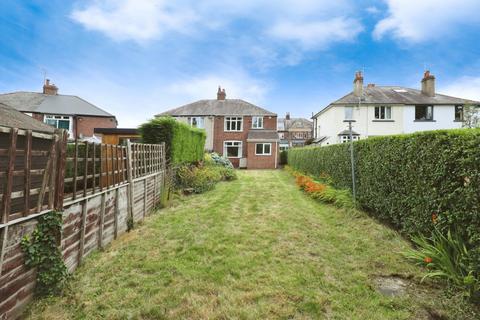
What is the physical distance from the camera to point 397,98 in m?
23.6

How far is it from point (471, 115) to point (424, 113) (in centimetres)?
356

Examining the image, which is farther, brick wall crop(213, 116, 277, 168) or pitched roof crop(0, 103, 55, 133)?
brick wall crop(213, 116, 277, 168)

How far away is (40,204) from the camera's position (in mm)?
2721

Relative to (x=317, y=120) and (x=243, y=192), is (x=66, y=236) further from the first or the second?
(x=317, y=120)

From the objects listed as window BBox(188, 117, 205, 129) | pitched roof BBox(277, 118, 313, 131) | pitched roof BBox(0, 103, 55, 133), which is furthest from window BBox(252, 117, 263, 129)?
pitched roof BBox(277, 118, 313, 131)

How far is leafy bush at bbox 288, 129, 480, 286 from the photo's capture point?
10.1ft

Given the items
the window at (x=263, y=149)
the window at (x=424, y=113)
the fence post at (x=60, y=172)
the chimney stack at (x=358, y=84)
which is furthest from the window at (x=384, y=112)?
the fence post at (x=60, y=172)

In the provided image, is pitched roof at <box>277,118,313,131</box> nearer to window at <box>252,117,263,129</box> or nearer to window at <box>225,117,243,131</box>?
window at <box>252,117,263,129</box>

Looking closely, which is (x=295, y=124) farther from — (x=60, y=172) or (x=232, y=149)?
(x=60, y=172)

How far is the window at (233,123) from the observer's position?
2705 cm

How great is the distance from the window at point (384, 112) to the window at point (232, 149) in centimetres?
1469

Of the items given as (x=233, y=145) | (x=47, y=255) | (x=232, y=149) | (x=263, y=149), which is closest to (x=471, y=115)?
(x=263, y=149)

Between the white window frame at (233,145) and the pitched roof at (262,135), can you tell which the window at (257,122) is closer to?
the pitched roof at (262,135)

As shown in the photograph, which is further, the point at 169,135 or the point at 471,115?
the point at 471,115
